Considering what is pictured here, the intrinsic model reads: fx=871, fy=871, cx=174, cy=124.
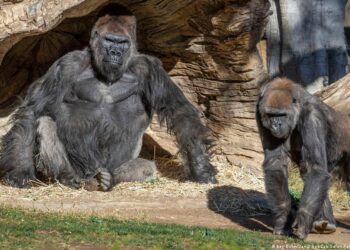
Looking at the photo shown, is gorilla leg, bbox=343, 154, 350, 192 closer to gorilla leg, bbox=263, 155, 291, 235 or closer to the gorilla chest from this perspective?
gorilla leg, bbox=263, 155, 291, 235

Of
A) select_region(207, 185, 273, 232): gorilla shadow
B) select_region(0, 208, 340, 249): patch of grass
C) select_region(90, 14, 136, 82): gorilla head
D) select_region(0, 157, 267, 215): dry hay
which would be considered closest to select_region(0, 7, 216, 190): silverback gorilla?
select_region(90, 14, 136, 82): gorilla head

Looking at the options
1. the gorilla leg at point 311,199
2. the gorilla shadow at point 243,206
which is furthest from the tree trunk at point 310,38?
the gorilla leg at point 311,199

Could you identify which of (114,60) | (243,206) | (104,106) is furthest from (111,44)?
(243,206)

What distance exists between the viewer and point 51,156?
28.2 feet

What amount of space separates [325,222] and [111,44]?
3220 mm

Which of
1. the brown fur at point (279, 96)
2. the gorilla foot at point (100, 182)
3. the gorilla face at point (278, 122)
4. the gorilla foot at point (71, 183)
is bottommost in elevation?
the gorilla foot at point (71, 183)

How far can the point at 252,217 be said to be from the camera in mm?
7547

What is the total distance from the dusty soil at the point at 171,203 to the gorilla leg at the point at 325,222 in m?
0.06

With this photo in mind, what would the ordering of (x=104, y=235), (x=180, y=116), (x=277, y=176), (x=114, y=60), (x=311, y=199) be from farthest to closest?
(x=180, y=116), (x=114, y=60), (x=277, y=176), (x=311, y=199), (x=104, y=235)

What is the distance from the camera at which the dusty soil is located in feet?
23.4

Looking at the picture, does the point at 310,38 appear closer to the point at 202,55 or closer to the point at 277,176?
the point at 202,55

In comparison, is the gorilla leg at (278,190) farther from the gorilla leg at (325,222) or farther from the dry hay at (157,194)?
the dry hay at (157,194)

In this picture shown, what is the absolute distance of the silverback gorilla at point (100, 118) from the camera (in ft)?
28.4

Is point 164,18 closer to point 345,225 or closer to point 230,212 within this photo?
point 230,212
